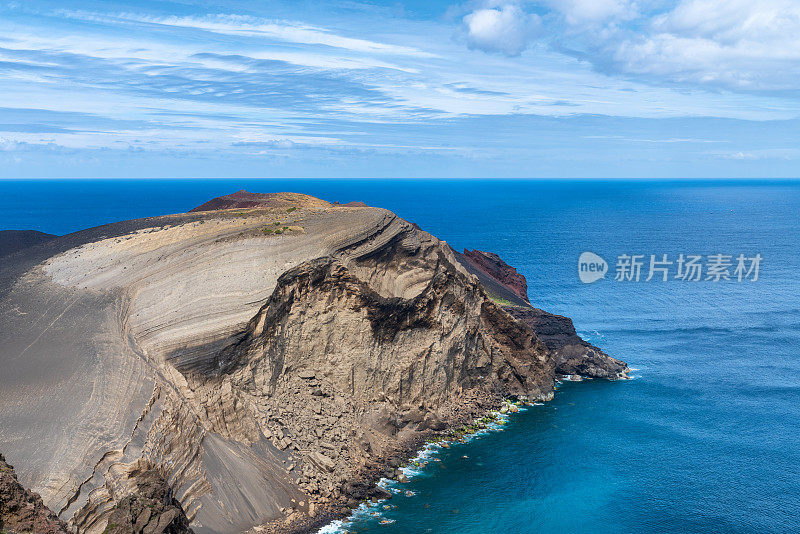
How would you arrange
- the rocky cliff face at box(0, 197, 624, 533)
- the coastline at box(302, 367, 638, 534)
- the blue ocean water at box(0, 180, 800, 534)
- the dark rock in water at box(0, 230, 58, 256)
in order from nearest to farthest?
the rocky cliff face at box(0, 197, 624, 533) < the coastline at box(302, 367, 638, 534) < the blue ocean water at box(0, 180, 800, 534) < the dark rock in water at box(0, 230, 58, 256)

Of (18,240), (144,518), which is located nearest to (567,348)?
(144,518)

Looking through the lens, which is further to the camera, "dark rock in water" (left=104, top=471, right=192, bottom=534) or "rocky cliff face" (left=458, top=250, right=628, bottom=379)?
"rocky cliff face" (left=458, top=250, right=628, bottom=379)

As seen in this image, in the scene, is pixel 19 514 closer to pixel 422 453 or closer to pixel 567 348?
pixel 422 453

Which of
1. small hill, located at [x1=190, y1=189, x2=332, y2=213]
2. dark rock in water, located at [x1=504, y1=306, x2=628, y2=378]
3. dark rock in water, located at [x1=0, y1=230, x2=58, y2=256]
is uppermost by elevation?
small hill, located at [x1=190, y1=189, x2=332, y2=213]

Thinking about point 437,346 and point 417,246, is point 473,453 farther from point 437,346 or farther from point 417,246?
point 417,246

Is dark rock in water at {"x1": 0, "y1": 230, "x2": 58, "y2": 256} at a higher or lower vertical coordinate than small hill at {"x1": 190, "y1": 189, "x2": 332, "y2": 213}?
lower

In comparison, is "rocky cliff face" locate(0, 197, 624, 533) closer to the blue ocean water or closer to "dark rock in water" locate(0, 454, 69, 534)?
the blue ocean water

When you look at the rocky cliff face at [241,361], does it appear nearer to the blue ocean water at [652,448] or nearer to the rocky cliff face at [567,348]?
the rocky cliff face at [567,348]

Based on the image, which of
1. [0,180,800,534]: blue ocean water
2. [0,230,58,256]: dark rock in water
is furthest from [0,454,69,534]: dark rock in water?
[0,230,58,256]: dark rock in water
